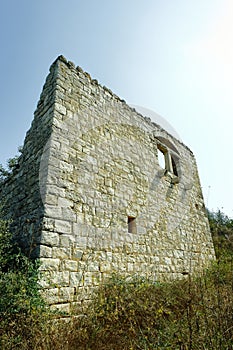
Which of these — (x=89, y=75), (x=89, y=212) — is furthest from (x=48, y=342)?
(x=89, y=75)

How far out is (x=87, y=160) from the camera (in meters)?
4.32

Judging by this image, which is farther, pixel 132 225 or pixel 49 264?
pixel 132 225

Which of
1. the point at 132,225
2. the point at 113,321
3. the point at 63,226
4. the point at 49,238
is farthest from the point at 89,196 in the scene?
the point at 113,321

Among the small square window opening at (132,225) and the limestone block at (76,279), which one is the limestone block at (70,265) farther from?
the small square window opening at (132,225)

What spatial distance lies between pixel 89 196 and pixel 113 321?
1929 mm

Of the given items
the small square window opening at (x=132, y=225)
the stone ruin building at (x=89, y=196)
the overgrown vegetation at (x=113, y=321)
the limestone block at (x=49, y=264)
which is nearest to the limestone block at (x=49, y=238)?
the stone ruin building at (x=89, y=196)

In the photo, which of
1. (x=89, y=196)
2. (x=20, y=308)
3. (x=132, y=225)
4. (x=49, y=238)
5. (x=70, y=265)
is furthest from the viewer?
(x=132, y=225)

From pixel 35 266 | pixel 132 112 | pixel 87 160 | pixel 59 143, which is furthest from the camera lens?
pixel 132 112

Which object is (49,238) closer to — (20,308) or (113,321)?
(20,308)

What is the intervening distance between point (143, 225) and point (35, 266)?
2.72 metres

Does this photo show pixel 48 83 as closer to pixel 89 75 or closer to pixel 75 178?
pixel 89 75

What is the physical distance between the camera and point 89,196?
409 cm

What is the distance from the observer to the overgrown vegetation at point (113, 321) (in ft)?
7.30

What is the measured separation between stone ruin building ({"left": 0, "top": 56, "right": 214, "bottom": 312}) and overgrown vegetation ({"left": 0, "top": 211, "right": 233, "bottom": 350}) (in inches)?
11.5
